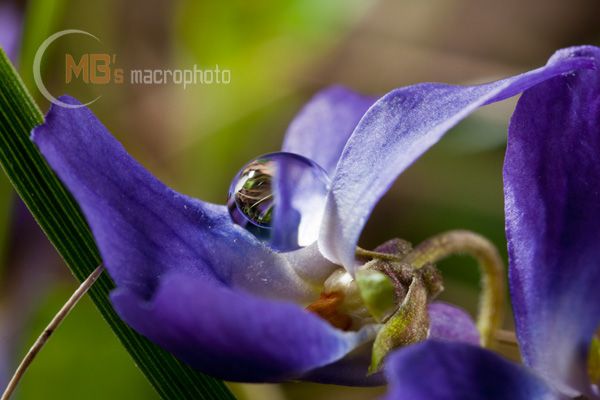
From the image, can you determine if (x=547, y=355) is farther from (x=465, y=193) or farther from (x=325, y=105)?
(x=465, y=193)

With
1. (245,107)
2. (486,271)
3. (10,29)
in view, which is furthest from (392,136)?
(245,107)

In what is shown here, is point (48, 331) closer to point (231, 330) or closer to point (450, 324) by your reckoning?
point (231, 330)

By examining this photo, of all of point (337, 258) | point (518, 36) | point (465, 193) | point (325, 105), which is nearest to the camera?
point (337, 258)

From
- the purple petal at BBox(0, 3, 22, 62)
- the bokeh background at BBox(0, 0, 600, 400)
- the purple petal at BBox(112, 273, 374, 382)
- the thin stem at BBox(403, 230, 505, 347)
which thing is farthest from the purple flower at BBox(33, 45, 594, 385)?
the purple petal at BBox(0, 3, 22, 62)

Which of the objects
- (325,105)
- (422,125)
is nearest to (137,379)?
(325,105)

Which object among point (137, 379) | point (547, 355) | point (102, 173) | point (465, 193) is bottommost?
point (137, 379)

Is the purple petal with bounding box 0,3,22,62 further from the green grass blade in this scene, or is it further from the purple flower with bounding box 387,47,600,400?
the purple flower with bounding box 387,47,600,400

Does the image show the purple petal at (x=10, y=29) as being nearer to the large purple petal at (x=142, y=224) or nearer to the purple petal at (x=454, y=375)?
the large purple petal at (x=142, y=224)
